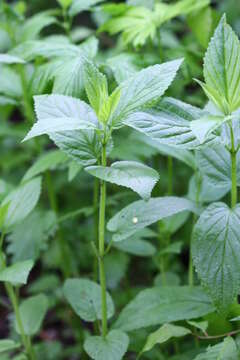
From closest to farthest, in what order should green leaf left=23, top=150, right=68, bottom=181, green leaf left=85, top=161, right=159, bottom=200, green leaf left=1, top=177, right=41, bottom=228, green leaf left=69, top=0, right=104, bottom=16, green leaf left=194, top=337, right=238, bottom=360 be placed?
green leaf left=85, top=161, right=159, bottom=200 < green leaf left=194, top=337, right=238, bottom=360 < green leaf left=1, top=177, right=41, bottom=228 < green leaf left=23, top=150, right=68, bottom=181 < green leaf left=69, top=0, right=104, bottom=16

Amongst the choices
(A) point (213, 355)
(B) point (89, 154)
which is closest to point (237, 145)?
(B) point (89, 154)

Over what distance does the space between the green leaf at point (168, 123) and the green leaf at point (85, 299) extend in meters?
0.40

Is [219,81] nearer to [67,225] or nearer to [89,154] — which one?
[89,154]

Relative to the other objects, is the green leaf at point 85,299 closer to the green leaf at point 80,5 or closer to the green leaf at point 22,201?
the green leaf at point 22,201

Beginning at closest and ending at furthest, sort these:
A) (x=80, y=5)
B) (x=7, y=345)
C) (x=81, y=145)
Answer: (x=81, y=145) → (x=7, y=345) → (x=80, y=5)

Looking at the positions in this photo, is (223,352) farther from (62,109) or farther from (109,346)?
(62,109)

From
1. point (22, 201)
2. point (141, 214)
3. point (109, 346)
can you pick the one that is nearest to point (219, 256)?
point (141, 214)

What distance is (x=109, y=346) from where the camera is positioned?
98cm

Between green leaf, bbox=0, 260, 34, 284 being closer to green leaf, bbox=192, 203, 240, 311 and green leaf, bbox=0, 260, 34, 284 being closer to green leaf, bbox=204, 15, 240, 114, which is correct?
green leaf, bbox=192, 203, 240, 311

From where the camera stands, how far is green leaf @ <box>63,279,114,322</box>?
110 centimetres

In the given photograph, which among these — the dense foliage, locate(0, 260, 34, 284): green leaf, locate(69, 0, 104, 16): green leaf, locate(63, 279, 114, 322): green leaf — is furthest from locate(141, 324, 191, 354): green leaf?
locate(69, 0, 104, 16): green leaf

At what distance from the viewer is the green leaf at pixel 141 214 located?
36.9 inches

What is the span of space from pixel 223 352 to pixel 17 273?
1.24ft

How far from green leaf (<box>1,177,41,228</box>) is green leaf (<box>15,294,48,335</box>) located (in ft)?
0.81
